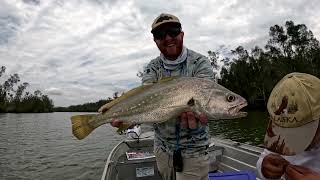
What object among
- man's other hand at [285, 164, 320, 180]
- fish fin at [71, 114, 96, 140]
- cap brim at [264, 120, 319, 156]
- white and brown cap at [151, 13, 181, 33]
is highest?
white and brown cap at [151, 13, 181, 33]

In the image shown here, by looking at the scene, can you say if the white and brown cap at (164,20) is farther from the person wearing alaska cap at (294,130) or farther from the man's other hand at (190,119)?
the person wearing alaska cap at (294,130)

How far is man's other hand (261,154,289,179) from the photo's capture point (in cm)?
229

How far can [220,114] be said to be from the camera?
343 centimetres

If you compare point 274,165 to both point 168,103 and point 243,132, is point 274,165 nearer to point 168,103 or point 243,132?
point 168,103

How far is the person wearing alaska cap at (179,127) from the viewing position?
13.0 feet

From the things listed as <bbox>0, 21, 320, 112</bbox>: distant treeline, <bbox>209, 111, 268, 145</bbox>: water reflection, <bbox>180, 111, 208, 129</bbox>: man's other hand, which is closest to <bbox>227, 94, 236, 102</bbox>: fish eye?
<bbox>180, 111, 208, 129</bbox>: man's other hand

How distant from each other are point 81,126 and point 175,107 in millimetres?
1005

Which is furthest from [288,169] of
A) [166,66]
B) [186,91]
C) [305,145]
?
[166,66]

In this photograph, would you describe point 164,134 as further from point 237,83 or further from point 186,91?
point 237,83

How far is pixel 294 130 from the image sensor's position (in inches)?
85.7

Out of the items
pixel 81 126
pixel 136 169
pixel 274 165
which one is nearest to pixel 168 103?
pixel 81 126

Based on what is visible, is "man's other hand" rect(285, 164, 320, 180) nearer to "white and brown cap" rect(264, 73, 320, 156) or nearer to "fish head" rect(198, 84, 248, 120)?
"white and brown cap" rect(264, 73, 320, 156)

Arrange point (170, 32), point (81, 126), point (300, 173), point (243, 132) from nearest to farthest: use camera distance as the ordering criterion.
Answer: point (300, 173), point (81, 126), point (170, 32), point (243, 132)

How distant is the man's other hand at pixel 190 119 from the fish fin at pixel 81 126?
37.4 inches
